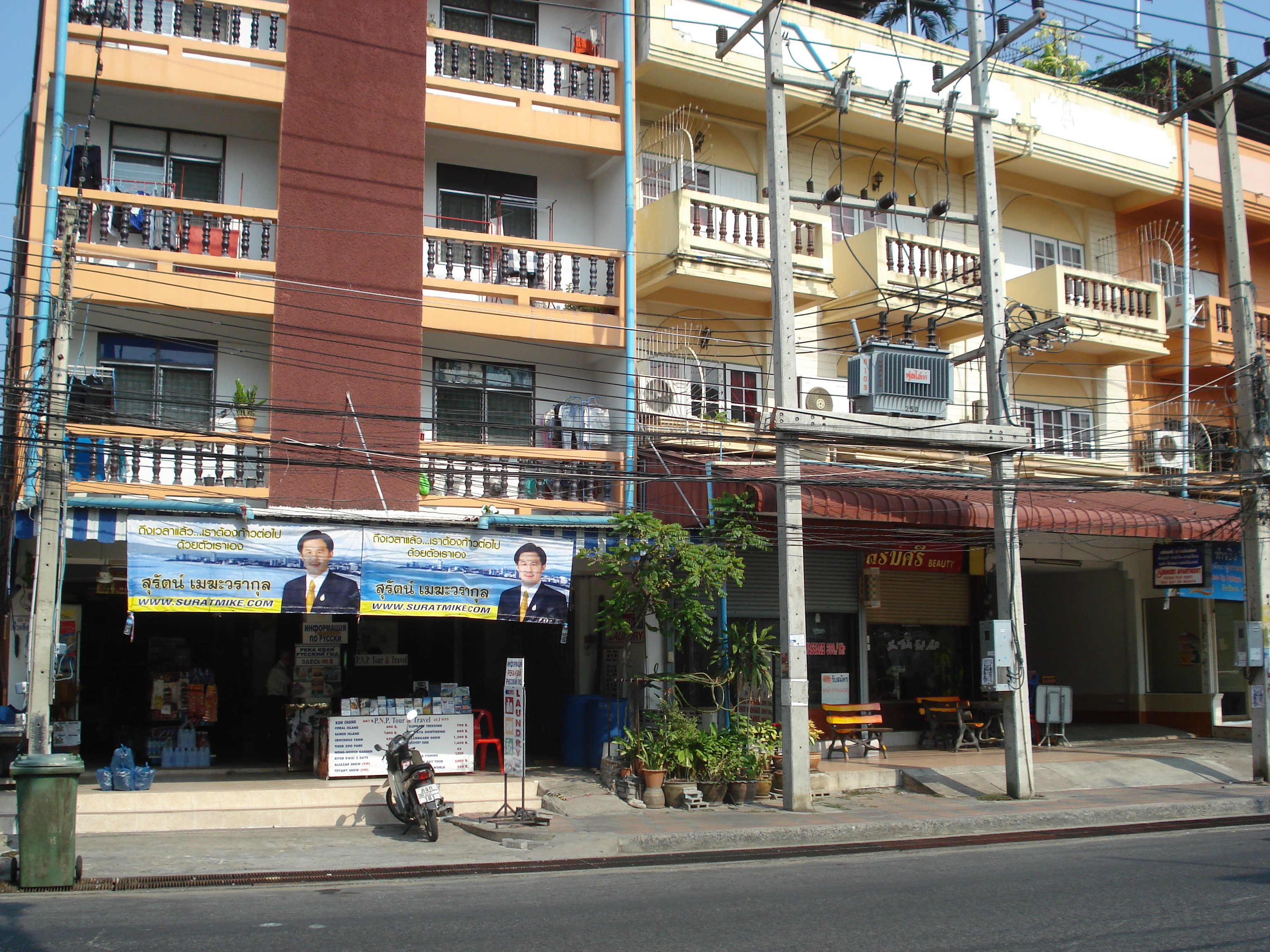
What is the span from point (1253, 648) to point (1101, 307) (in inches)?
285

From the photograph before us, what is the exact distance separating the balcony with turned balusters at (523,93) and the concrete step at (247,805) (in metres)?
9.37

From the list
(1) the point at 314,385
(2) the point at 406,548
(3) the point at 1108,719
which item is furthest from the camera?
(3) the point at 1108,719

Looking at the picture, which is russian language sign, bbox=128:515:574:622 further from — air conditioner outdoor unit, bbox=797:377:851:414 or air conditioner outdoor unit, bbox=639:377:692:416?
air conditioner outdoor unit, bbox=797:377:851:414

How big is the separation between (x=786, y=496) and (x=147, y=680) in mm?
10545

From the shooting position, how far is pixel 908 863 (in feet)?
36.6

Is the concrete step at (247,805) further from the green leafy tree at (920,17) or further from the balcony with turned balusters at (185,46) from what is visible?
the green leafy tree at (920,17)

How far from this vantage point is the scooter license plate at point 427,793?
39.5 feet

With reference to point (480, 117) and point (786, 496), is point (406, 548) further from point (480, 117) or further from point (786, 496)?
point (480, 117)

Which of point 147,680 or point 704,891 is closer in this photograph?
point 704,891

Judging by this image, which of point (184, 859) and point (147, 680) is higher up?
point (147, 680)

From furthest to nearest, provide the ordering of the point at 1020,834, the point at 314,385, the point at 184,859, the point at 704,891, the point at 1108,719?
the point at 1108,719
the point at 314,385
the point at 1020,834
the point at 184,859
the point at 704,891

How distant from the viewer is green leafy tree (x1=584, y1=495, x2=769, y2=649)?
47.2ft

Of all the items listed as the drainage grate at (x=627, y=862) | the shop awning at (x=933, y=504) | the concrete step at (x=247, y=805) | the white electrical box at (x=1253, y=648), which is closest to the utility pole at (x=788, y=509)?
the shop awning at (x=933, y=504)

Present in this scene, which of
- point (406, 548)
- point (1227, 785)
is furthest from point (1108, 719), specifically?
point (406, 548)
